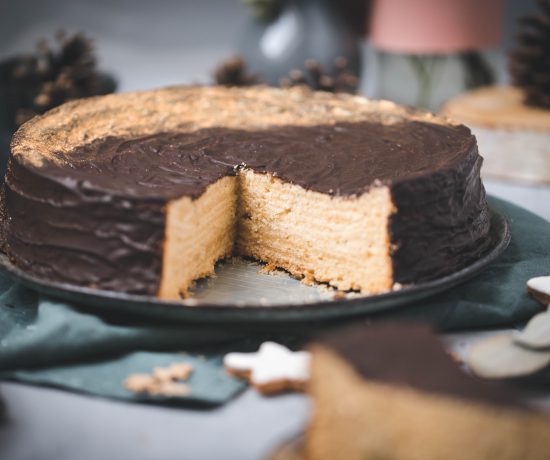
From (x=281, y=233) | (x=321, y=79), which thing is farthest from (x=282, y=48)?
(x=281, y=233)

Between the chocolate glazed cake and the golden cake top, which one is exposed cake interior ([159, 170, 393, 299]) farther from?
the golden cake top

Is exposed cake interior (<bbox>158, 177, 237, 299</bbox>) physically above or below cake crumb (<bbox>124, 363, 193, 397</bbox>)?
above

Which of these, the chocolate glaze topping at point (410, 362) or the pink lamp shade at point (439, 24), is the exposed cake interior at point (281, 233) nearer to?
the chocolate glaze topping at point (410, 362)

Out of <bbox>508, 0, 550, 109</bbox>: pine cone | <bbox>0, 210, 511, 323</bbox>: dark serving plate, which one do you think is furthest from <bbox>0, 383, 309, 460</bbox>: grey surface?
<bbox>508, 0, 550, 109</bbox>: pine cone

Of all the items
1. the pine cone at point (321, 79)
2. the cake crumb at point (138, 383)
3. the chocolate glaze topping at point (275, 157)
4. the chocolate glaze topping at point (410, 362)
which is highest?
the pine cone at point (321, 79)

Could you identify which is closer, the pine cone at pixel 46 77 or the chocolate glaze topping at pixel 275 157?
the chocolate glaze topping at pixel 275 157

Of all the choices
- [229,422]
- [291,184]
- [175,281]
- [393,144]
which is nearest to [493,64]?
[393,144]

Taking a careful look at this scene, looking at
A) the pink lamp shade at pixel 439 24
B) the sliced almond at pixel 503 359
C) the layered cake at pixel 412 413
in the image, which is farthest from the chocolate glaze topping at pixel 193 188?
the pink lamp shade at pixel 439 24
